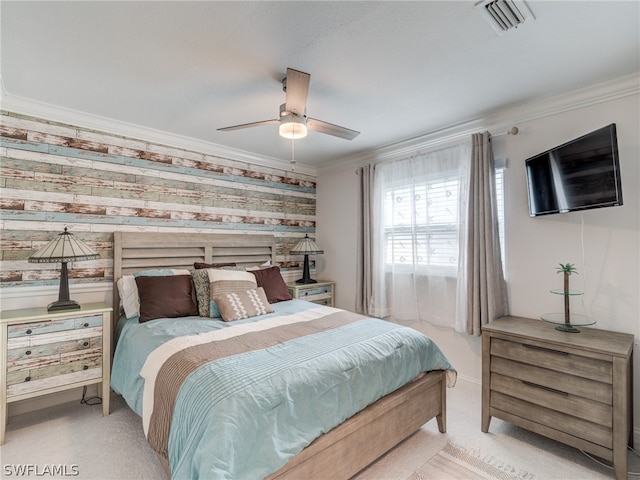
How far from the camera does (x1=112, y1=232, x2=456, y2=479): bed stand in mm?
1370

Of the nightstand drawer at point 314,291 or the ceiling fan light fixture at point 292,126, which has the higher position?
the ceiling fan light fixture at point 292,126

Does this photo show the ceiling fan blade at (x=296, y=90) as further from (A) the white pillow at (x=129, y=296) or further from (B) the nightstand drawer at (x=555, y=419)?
(B) the nightstand drawer at (x=555, y=419)

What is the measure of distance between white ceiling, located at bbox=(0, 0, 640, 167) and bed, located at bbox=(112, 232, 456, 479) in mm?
1454

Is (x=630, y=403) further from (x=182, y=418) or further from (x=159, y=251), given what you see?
(x=159, y=251)

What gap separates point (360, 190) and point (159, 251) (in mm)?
2440

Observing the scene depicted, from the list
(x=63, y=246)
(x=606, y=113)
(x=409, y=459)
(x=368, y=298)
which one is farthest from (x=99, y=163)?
(x=606, y=113)

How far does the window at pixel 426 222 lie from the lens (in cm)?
313

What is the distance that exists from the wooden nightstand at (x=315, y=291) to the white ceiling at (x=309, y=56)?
2123 mm

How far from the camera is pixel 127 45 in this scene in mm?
1839

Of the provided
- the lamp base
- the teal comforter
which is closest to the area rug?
the teal comforter

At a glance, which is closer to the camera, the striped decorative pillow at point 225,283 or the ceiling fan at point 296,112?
the ceiling fan at point 296,112

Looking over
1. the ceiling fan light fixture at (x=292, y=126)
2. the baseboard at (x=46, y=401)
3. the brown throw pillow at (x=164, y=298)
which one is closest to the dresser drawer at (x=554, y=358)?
the ceiling fan light fixture at (x=292, y=126)

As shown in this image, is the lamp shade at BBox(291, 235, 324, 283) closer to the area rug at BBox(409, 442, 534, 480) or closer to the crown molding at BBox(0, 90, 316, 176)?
the crown molding at BBox(0, 90, 316, 176)

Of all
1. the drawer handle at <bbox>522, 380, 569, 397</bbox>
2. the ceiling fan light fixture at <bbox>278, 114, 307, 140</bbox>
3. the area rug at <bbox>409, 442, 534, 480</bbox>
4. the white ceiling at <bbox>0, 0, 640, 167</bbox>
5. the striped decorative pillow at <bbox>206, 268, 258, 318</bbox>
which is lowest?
the area rug at <bbox>409, 442, 534, 480</bbox>
